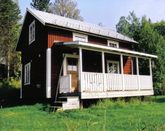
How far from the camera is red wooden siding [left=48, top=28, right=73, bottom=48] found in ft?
59.0

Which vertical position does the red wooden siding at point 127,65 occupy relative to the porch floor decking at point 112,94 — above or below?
above

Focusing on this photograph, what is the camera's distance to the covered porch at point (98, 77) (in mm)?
16016

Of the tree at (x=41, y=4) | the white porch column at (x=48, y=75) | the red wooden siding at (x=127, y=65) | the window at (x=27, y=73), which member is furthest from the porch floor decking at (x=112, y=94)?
the tree at (x=41, y=4)

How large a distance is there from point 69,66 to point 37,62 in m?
2.32

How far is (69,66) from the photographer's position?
61.3ft

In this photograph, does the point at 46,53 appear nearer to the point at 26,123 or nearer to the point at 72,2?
the point at 26,123

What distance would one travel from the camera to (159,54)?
29.2m

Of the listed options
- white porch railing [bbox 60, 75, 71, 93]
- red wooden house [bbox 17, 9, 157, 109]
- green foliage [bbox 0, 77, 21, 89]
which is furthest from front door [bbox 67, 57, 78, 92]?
green foliage [bbox 0, 77, 21, 89]

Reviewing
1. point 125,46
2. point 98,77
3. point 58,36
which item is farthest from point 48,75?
point 125,46

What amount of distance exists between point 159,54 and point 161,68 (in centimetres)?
155

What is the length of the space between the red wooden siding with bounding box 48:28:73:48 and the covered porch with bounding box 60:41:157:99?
3.78ft

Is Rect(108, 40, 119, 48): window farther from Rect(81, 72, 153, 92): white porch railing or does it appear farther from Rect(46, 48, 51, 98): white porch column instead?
Rect(46, 48, 51, 98): white porch column

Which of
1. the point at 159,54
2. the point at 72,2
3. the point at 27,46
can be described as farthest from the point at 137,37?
the point at 72,2

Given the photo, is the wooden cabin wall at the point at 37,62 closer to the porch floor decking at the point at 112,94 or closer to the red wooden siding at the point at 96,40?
the porch floor decking at the point at 112,94
